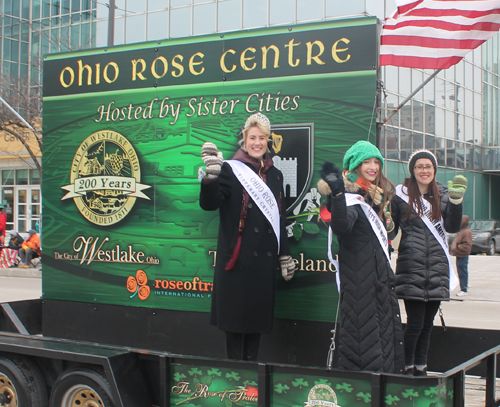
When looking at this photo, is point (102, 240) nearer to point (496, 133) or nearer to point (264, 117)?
point (264, 117)

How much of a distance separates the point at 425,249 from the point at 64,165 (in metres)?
3.12

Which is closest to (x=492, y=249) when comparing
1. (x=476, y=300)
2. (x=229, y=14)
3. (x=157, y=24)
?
(x=476, y=300)

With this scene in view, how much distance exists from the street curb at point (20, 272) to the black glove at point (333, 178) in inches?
540

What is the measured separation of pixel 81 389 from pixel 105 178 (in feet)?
6.20

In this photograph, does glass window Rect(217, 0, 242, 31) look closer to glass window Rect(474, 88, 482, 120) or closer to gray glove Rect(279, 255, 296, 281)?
glass window Rect(474, 88, 482, 120)

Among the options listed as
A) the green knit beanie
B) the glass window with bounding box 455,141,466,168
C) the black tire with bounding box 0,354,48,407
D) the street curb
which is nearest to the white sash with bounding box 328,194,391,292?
the green knit beanie

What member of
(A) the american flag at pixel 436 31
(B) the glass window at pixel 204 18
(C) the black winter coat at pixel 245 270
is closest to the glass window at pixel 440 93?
(B) the glass window at pixel 204 18

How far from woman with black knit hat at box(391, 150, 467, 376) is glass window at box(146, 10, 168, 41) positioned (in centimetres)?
2532

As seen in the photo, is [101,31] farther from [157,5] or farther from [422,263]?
[422,263]

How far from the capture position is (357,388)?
3.22m

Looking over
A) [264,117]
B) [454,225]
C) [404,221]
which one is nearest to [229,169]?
[264,117]

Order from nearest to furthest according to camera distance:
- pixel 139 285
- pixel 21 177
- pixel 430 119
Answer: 1. pixel 139 285
2. pixel 430 119
3. pixel 21 177

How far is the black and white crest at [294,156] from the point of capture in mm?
4547

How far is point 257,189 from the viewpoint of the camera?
423 cm
